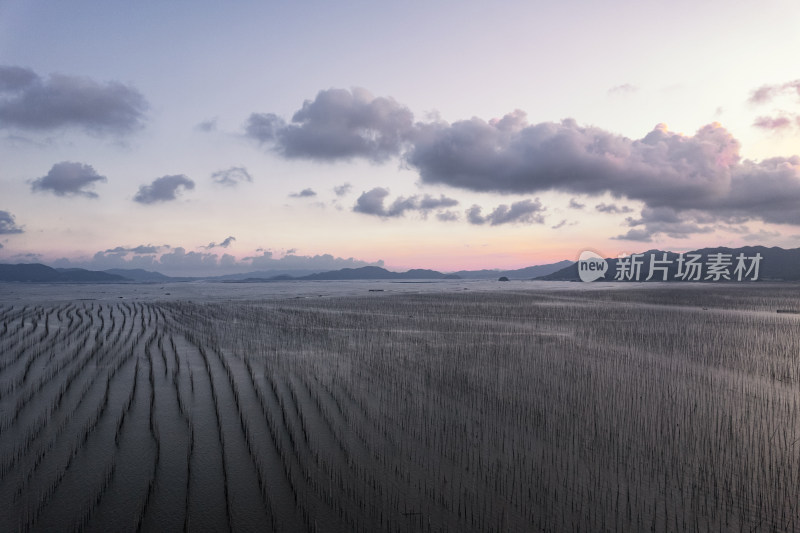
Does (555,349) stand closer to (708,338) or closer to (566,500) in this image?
(708,338)

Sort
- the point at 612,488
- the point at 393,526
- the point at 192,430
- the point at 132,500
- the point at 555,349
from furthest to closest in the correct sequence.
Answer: the point at 555,349 < the point at 192,430 < the point at 612,488 < the point at 132,500 < the point at 393,526

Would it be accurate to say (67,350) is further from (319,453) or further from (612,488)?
(612,488)

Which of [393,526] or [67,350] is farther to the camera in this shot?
[67,350]

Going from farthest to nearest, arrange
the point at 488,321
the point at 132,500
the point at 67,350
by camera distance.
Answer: the point at 488,321 → the point at 67,350 → the point at 132,500

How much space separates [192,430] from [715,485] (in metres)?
10.5

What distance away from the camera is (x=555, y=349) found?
21.2 metres

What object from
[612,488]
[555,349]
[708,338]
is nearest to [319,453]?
[612,488]

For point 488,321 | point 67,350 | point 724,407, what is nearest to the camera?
point 724,407

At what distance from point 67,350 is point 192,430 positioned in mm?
14061

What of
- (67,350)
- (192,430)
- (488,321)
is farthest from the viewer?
(488,321)

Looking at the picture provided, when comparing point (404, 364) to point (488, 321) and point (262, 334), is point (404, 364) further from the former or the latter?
point (488, 321)

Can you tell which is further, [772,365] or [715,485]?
[772,365]

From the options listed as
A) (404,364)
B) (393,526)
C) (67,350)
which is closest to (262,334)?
(67,350)

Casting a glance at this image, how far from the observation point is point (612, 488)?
7.57m
